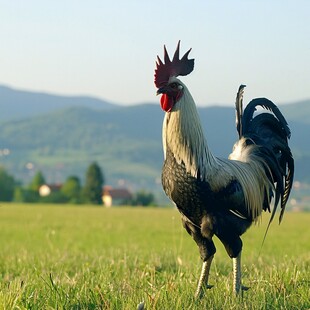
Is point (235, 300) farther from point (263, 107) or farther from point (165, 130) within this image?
point (263, 107)

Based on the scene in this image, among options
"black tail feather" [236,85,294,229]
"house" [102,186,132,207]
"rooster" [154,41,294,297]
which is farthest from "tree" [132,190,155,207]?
"rooster" [154,41,294,297]

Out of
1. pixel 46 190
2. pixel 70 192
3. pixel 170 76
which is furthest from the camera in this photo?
pixel 46 190

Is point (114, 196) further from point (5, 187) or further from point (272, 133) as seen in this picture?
point (272, 133)

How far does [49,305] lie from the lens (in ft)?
17.1

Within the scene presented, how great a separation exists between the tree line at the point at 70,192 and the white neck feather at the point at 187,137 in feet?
241

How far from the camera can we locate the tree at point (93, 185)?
7981 centimetres

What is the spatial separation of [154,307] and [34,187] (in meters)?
87.5

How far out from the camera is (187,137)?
19.0 feet

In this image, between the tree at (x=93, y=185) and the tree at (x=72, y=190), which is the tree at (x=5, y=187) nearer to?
the tree at (x=72, y=190)

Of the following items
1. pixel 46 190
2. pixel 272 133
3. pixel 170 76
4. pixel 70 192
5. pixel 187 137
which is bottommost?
pixel 46 190

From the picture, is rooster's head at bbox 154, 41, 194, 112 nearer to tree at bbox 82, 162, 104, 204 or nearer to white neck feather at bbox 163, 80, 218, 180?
white neck feather at bbox 163, 80, 218, 180

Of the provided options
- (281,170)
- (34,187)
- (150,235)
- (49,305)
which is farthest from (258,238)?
(34,187)

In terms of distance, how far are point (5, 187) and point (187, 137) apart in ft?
290

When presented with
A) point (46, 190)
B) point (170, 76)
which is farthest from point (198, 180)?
point (46, 190)
